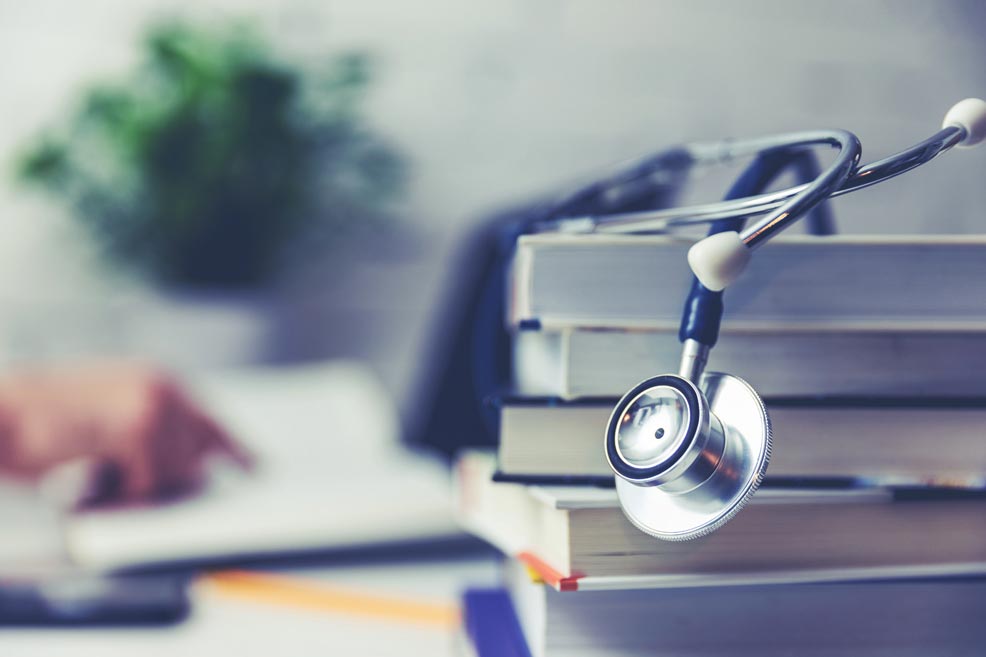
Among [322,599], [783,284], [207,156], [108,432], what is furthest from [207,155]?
[783,284]

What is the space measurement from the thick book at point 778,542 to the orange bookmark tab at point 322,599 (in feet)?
0.54

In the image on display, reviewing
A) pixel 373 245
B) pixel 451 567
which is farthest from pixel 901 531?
pixel 373 245

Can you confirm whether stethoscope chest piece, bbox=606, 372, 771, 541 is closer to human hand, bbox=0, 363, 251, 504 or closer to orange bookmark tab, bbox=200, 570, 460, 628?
orange bookmark tab, bbox=200, 570, 460, 628

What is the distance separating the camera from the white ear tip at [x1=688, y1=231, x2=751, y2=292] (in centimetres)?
23

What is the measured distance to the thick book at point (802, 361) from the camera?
29 centimetres

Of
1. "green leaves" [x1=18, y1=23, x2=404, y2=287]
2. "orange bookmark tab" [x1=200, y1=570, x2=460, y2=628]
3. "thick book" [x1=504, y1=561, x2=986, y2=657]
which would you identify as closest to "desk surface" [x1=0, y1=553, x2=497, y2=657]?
"orange bookmark tab" [x1=200, y1=570, x2=460, y2=628]

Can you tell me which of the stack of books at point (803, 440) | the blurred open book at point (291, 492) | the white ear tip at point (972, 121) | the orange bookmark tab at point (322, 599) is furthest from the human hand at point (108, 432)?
the white ear tip at point (972, 121)

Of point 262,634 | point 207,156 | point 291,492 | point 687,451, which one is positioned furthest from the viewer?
point 207,156

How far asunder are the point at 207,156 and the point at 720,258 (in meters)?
0.72

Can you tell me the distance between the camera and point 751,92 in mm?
1141

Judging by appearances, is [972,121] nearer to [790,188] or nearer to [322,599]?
[790,188]

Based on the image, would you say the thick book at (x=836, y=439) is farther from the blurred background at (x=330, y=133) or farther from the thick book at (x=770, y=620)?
the blurred background at (x=330, y=133)

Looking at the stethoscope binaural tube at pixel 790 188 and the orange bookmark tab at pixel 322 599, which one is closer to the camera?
the stethoscope binaural tube at pixel 790 188

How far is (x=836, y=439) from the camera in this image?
0.96 ft
